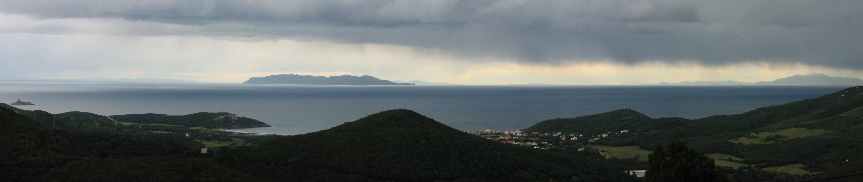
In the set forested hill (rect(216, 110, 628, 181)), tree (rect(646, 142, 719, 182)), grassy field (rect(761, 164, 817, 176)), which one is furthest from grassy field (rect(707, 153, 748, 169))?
tree (rect(646, 142, 719, 182))

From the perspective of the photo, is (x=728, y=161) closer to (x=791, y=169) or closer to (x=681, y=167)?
(x=791, y=169)

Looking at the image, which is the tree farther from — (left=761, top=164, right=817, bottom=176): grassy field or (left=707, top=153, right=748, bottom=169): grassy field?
(left=707, top=153, right=748, bottom=169): grassy field

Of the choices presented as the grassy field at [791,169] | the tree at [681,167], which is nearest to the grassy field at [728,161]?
the grassy field at [791,169]

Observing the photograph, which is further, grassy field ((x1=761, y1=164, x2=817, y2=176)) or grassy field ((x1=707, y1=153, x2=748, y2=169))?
grassy field ((x1=707, y1=153, x2=748, y2=169))

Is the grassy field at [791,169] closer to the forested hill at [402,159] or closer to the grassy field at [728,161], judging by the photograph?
the grassy field at [728,161]

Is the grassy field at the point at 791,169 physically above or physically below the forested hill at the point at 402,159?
below

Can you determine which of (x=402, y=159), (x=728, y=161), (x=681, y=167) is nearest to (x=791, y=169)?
(x=728, y=161)

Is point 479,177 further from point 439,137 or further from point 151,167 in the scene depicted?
point 151,167

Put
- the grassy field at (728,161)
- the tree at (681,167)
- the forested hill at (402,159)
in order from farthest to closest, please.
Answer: the grassy field at (728,161) → the forested hill at (402,159) → the tree at (681,167)
